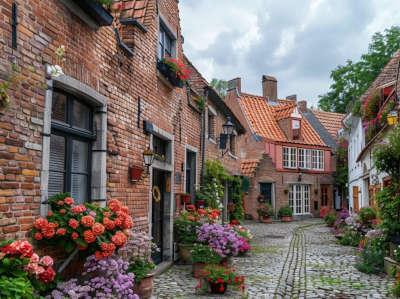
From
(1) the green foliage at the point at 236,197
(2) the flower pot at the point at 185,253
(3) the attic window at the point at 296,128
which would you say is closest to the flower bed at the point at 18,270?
(2) the flower pot at the point at 185,253

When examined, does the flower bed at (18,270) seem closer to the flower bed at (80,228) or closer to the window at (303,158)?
the flower bed at (80,228)

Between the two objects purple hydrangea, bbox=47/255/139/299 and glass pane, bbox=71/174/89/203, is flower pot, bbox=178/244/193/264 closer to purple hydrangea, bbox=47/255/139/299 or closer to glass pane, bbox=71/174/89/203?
glass pane, bbox=71/174/89/203

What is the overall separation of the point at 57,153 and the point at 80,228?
46.5 inches

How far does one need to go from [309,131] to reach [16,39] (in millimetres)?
28492

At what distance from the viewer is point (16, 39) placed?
4.42 metres

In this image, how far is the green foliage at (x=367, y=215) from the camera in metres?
13.9

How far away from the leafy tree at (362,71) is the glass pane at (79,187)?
2047cm

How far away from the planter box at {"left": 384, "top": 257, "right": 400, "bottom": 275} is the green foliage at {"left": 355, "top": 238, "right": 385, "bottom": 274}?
177 millimetres

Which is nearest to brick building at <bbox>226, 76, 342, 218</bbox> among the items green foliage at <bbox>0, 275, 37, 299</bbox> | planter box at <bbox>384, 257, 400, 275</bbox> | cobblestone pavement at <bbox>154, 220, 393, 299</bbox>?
cobblestone pavement at <bbox>154, 220, 393, 299</bbox>

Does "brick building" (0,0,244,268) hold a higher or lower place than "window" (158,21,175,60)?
lower

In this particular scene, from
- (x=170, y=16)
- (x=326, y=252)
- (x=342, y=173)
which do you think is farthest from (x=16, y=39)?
(x=342, y=173)

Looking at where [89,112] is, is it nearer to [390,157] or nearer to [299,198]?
[390,157]

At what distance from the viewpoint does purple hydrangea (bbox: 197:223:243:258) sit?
9000 mm

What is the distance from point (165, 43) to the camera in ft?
33.3
